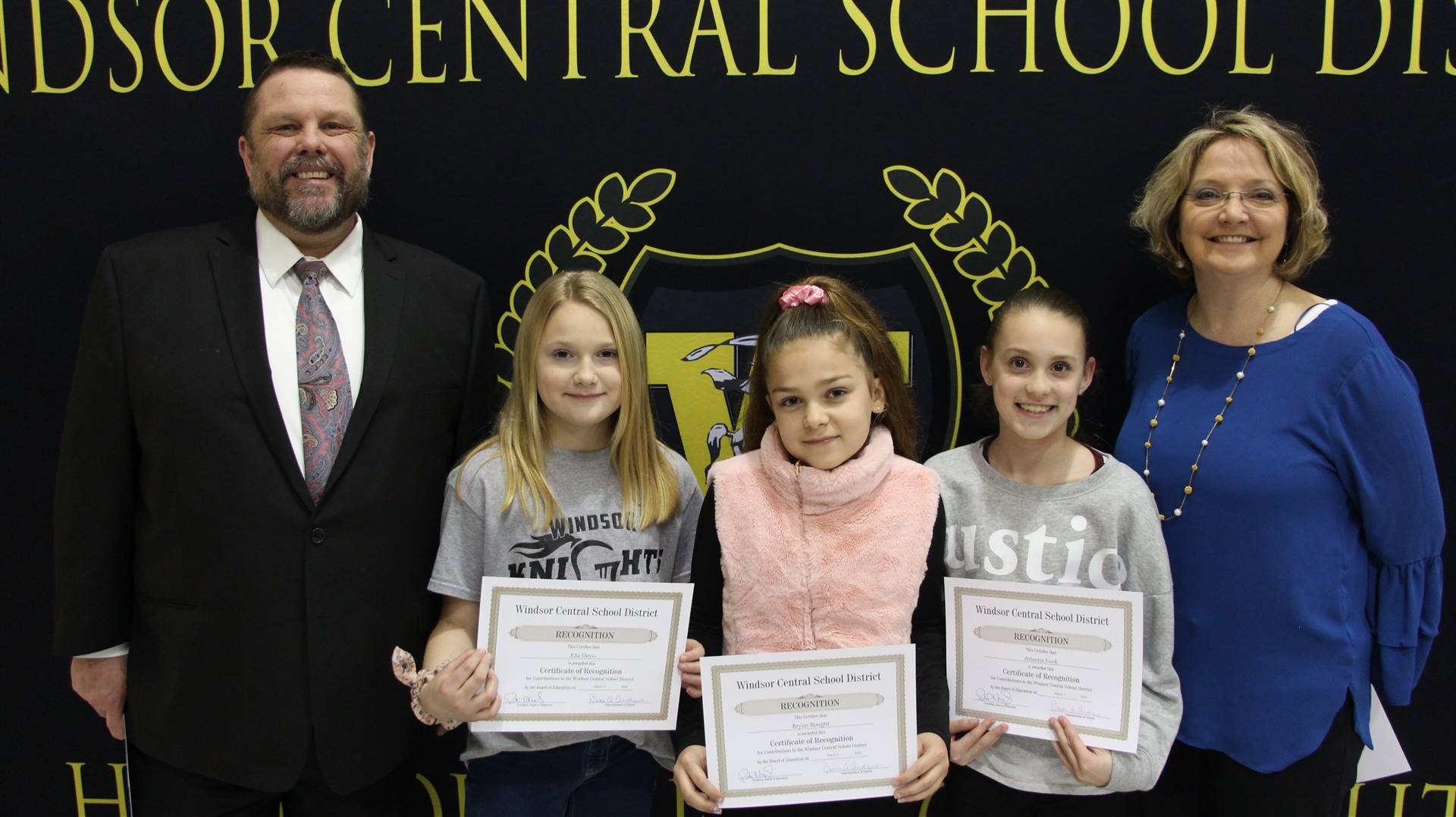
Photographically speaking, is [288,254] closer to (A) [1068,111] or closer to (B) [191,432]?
(B) [191,432]

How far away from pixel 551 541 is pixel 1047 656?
103 centimetres

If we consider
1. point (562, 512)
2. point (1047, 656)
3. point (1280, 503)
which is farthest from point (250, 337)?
point (1280, 503)

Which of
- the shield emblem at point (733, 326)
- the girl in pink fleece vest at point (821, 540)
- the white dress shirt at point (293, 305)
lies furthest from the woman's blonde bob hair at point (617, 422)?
the shield emblem at point (733, 326)

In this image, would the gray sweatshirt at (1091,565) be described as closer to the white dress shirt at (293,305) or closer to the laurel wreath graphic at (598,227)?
the laurel wreath graphic at (598,227)

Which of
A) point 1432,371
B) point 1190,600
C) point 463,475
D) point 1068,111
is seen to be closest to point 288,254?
point 463,475

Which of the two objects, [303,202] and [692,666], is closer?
[692,666]

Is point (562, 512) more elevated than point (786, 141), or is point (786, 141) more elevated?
point (786, 141)

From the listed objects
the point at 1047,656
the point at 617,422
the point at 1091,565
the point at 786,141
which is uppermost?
the point at 786,141

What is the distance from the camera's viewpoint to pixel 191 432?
6.72ft

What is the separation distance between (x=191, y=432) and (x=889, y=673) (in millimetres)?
1496

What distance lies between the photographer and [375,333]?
2158mm
